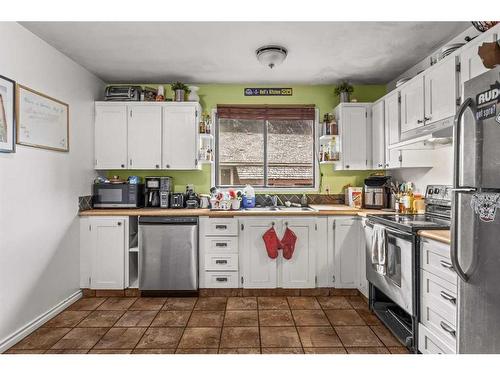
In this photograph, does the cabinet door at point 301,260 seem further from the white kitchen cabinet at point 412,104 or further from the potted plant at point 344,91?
the potted plant at point 344,91

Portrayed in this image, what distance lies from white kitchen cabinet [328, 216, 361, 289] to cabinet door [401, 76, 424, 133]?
3.85ft

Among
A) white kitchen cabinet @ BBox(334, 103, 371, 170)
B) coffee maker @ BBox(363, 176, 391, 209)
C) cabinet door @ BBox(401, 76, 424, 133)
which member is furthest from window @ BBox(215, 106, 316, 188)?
cabinet door @ BBox(401, 76, 424, 133)

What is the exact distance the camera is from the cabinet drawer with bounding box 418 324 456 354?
1934 mm

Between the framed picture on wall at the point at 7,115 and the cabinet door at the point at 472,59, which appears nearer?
the cabinet door at the point at 472,59

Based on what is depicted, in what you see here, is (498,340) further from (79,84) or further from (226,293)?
(79,84)

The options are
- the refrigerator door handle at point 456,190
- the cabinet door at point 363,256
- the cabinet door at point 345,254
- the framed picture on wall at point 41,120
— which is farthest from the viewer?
the cabinet door at point 345,254

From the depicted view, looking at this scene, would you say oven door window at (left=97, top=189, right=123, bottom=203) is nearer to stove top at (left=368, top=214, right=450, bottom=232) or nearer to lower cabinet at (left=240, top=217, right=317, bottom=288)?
lower cabinet at (left=240, top=217, right=317, bottom=288)

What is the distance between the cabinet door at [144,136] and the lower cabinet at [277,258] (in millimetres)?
1400

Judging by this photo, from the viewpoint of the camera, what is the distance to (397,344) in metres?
2.41

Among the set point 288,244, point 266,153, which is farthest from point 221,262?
point 266,153

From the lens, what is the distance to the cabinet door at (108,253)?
11.3ft

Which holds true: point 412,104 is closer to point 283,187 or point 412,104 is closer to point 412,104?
point 412,104

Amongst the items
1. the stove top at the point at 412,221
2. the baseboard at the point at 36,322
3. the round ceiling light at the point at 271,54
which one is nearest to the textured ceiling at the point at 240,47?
the round ceiling light at the point at 271,54

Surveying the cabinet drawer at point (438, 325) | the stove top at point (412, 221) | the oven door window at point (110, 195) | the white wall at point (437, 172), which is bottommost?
the cabinet drawer at point (438, 325)
